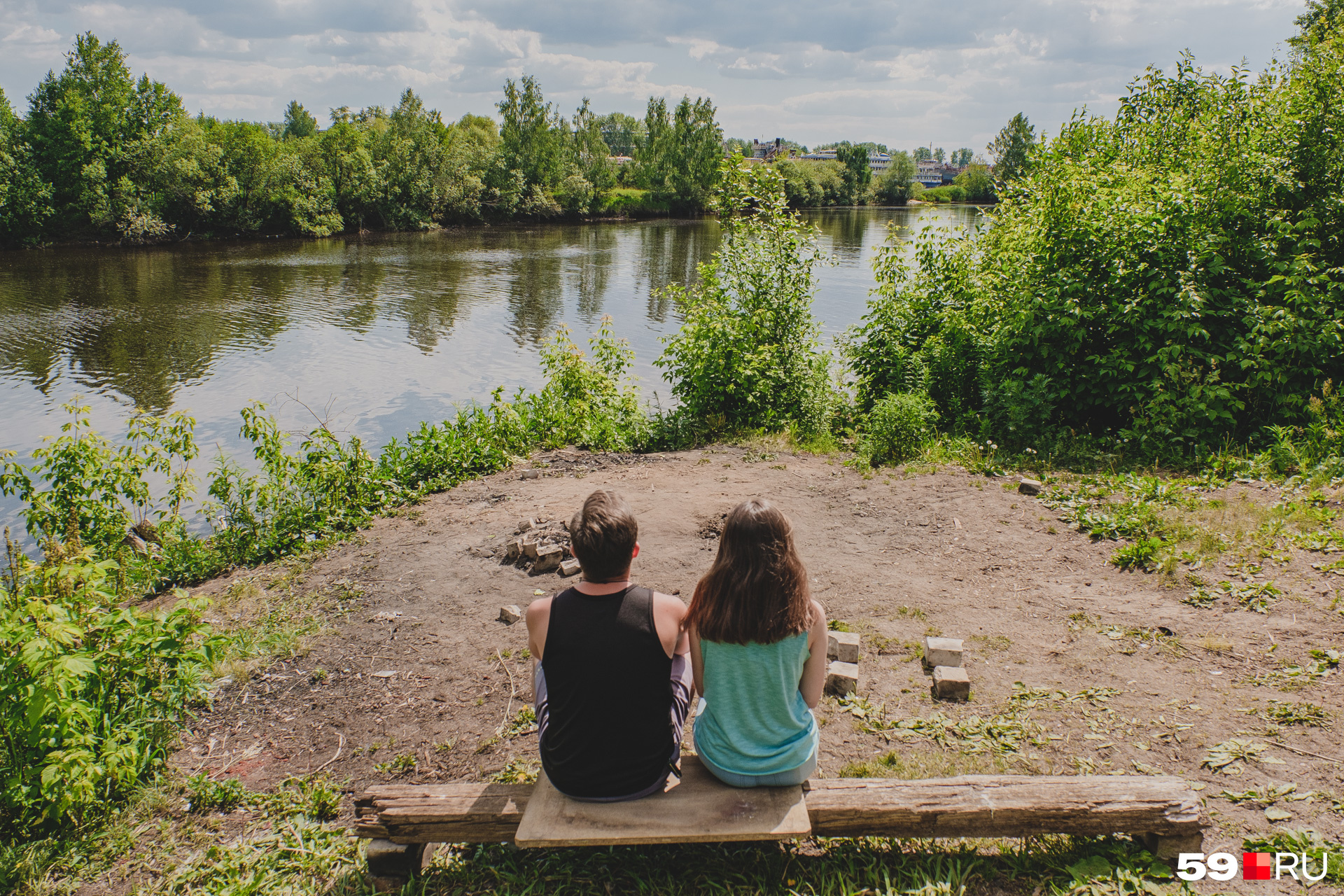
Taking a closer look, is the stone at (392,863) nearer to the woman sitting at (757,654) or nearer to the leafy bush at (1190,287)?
the woman sitting at (757,654)

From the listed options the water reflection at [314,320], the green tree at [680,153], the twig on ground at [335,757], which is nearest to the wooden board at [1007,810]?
the twig on ground at [335,757]

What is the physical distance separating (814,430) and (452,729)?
314 inches

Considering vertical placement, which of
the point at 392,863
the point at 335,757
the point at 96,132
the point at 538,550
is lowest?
the point at 335,757

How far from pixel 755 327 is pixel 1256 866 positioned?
31.7ft

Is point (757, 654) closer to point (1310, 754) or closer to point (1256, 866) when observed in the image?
point (1256, 866)

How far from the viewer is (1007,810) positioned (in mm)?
3160

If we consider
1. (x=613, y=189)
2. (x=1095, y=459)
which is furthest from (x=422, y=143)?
(x=1095, y=459)

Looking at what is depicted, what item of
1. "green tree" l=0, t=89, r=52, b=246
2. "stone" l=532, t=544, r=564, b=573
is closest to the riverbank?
"stone" l=532, t=544, r=564, b=573

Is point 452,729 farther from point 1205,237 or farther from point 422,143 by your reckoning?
point 422,143

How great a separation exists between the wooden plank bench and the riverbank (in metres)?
0.19

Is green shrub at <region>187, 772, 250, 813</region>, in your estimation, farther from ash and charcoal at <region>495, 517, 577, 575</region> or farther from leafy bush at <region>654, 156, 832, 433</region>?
leafy bush at <region>654, 156, 832, 433</region>

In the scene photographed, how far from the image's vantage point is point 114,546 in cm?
757

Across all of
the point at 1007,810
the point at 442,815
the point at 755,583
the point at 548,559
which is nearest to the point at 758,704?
the point at 755,583

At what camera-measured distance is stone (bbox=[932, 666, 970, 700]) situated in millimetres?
4598
